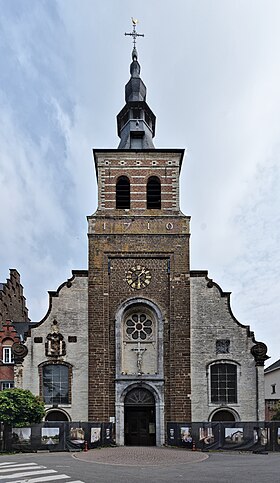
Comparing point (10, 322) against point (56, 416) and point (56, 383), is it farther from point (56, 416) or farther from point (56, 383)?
point (56, 416)

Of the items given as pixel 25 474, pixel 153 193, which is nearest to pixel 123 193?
pixel 153 193

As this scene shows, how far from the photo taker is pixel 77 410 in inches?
1321

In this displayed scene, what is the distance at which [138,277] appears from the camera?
115ft

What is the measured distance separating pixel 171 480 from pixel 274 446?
41.5ft

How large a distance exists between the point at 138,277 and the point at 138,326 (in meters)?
2.89

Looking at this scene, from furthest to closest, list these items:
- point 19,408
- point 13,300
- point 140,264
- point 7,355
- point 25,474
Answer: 1. point 13,300
2. point 7,355
3. point 140,264
4. point 19,408
5. point 25,474

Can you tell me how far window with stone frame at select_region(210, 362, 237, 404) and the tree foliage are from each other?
984 centimetres

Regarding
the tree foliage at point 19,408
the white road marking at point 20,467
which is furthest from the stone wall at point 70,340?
the white road marking at point 20,467

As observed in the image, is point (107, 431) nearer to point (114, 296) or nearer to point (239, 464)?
point (114, 296)

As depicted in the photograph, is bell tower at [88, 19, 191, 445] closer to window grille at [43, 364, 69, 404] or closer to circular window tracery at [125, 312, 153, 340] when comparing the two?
circular window tracery at [125, 312, 153, 340]

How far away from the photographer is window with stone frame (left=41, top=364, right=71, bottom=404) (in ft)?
111

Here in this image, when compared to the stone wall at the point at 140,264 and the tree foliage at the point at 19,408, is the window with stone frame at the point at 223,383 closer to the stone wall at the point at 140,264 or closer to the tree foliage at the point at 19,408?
the stone wall at the point at 140,264

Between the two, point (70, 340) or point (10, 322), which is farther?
point (10, 322)

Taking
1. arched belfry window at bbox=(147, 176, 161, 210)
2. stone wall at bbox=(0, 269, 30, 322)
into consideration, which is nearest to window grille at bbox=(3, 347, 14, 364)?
stone wall at bbox=(0, 269, 30, 322)
